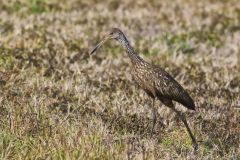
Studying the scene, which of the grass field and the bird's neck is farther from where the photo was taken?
the bird's neck

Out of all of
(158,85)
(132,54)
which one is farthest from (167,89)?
(132,54)

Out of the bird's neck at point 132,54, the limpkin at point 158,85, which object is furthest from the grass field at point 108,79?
the bird's neck at point 132,54

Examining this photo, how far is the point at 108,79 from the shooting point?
41.5 feet

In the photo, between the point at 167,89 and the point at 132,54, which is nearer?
the point at 167,89

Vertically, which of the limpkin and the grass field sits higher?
the limpkin

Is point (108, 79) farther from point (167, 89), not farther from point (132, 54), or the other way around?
point (167, 89)

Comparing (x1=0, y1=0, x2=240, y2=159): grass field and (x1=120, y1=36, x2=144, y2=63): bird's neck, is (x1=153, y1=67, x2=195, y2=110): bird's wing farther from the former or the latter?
(x1=0, y1=0, x2=240, y2=159): grass field

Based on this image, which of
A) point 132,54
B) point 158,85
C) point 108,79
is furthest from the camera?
point 108,79

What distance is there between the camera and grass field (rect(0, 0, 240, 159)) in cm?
798

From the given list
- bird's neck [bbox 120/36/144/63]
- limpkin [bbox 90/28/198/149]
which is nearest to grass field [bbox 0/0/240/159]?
limpkin [bbox 90/28/198/149]

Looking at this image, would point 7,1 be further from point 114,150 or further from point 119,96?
point 114,150

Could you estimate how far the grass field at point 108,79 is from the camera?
7984mm

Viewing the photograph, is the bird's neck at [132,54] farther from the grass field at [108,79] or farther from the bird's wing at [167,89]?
the grass field at [108,79]

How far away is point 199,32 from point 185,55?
3.15 meters
